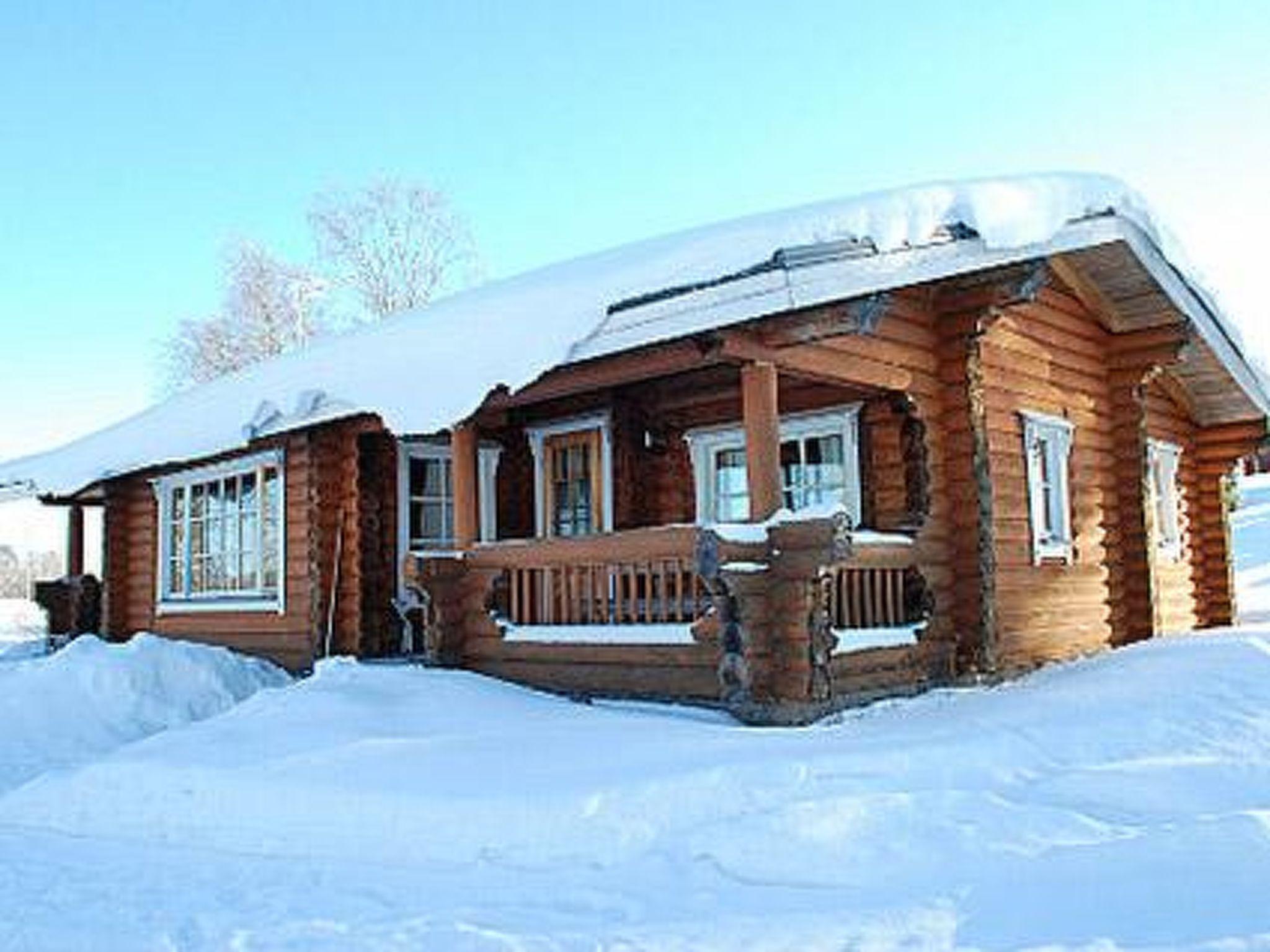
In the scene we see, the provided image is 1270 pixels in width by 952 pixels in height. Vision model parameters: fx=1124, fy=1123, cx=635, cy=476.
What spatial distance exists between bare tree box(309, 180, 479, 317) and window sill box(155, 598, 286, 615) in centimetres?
1789

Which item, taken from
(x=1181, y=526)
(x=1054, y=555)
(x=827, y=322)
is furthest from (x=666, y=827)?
(x=1181, y=526)

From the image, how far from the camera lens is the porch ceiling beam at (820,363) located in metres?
7.59

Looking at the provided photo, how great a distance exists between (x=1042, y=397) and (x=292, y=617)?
26.9 ft

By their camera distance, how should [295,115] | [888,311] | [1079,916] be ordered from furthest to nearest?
[295,115] → [888,311] → [1079,916]

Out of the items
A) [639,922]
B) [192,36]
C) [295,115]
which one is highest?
[295,115]

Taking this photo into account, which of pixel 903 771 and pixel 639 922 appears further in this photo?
pixel 903 771

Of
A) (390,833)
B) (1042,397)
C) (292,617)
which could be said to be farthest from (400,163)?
(390,833)

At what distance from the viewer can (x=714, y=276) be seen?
713 centimetres

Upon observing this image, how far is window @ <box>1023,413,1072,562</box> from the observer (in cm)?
1027

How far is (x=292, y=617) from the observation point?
1241 cm

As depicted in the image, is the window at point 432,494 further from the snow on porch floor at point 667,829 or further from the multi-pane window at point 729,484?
the snow on porch floor at point 667,829

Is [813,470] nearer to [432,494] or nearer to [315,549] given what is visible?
[432,494]

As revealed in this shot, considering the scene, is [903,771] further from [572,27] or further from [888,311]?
[572,27]

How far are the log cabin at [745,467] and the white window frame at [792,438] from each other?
32mm
